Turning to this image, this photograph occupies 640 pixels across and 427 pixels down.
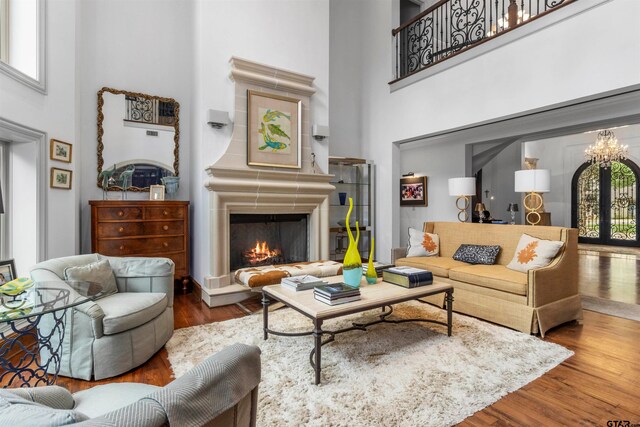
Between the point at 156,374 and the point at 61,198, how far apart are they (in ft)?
7.49

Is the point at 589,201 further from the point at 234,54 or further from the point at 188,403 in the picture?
the point at 188,403

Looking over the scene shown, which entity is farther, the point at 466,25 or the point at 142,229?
the point at 466,25

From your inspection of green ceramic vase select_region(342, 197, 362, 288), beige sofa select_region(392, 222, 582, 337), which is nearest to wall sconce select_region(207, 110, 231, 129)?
green ceramic vase select_region(342, 197, 362, 288)

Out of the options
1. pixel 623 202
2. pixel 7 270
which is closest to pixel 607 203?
pixel 623 202

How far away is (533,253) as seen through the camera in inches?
125

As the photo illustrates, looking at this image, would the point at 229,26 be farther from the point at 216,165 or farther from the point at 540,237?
the point at 540,237

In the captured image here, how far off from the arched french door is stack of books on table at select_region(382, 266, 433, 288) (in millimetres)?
8670

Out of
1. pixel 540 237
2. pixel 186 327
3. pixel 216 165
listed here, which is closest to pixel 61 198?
pixel 216 165

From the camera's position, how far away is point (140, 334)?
2.32 metres

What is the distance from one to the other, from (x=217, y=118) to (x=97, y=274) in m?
2.18

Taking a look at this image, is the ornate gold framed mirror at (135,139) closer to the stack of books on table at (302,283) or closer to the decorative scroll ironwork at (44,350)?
the decorative scroll ironwork at (44,350)

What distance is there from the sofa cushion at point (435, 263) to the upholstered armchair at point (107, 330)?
8.97ft

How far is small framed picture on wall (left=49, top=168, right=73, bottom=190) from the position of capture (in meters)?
3.24

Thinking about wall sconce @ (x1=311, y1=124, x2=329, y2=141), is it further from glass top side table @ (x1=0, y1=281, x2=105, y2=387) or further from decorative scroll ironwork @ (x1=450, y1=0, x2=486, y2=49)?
glass top side table @ (x1=0, y1=281, x2=105, y2=387)
